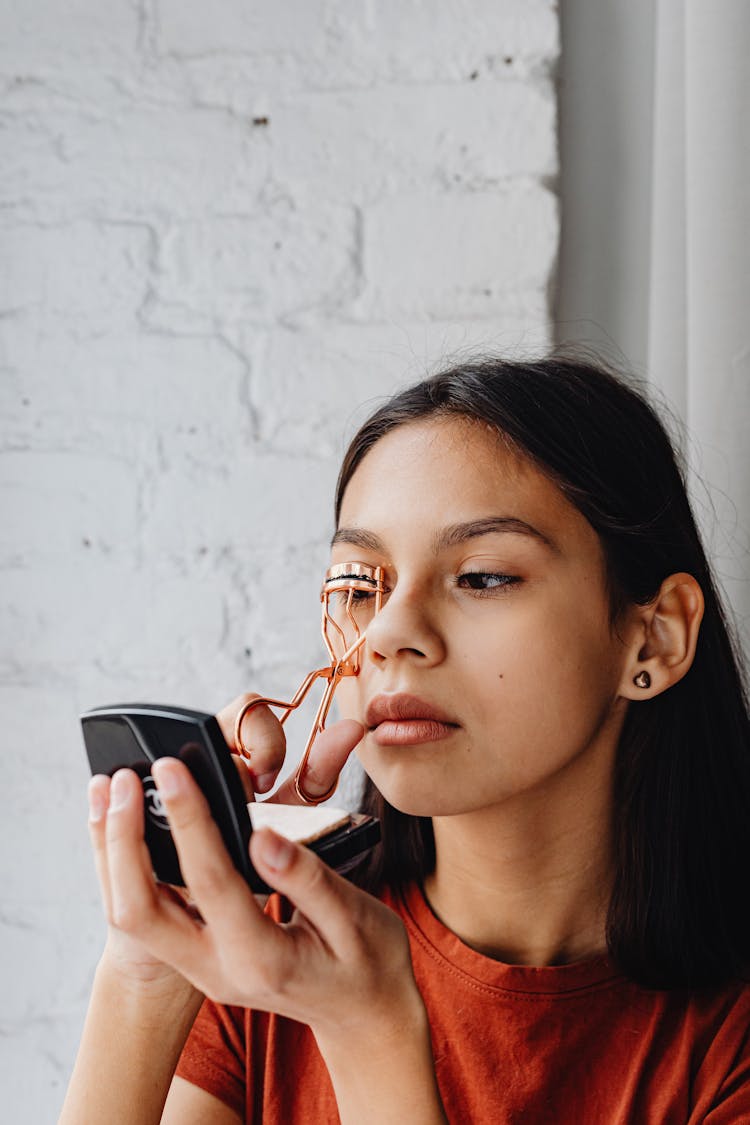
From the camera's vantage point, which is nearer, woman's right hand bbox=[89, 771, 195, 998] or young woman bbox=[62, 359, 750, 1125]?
woman's right hand bbox=[89, 771, 195, 998]

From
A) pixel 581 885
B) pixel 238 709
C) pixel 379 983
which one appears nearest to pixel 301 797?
pixel 238 709

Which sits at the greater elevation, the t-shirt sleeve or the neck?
the neck

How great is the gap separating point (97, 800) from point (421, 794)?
0.26 meters

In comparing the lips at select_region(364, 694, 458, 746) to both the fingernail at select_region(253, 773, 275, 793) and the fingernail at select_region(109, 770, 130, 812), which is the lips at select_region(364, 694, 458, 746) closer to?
the fingernail at select_region(253, 773, 275, 793)

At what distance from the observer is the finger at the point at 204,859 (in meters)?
0.61

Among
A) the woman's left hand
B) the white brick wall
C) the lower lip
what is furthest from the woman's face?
the white brick wall

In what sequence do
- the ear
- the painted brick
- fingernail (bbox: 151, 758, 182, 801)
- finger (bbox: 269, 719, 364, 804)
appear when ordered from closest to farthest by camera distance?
1. fingernail (bbox: 151, 758, 182, 801)
2. finger (bbox: 269, 719, 364, 804)
3. the ear
4. the painted brick

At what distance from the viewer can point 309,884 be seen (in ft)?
2.07

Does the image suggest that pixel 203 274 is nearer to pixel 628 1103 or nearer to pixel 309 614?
pixel 309 614

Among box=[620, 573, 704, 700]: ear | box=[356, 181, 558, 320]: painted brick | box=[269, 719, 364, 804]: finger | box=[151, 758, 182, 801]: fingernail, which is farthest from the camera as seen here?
box=[356, 181, 558, 320]: painted brick

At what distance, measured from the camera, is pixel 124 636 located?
1193 millimetres

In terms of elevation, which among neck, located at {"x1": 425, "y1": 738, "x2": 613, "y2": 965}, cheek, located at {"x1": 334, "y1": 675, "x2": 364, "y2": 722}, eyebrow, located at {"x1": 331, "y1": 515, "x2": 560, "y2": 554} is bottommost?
neck, located at {"x1": 425, "y1": 738, "x2": 613, "y2": 965}

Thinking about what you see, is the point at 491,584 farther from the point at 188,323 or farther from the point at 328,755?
the point at 188,323

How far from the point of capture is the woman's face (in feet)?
2.72
